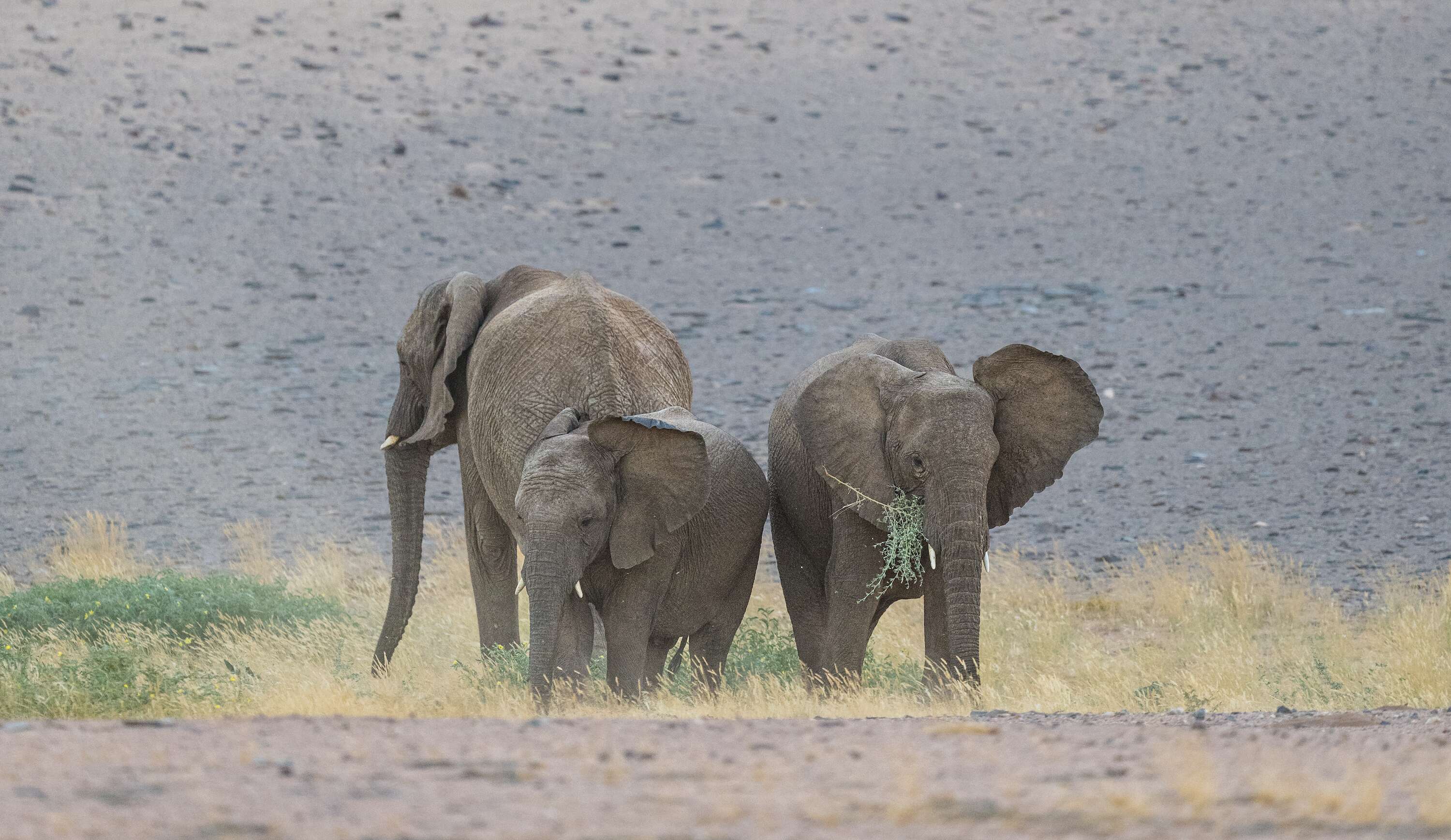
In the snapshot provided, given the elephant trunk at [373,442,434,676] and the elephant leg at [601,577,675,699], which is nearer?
the elephant leg at [601,577,675,699]

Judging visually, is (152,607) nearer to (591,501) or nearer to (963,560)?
(591,501)

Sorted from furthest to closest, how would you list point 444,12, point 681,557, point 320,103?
point 444,12, point 320,103, point 681,557

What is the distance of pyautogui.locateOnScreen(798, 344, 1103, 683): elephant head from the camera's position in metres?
9.45

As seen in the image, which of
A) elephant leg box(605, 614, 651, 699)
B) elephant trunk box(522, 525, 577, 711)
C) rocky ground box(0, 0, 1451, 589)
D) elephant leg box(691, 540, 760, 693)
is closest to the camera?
elephant trunk box(522, 525, 577, 711)

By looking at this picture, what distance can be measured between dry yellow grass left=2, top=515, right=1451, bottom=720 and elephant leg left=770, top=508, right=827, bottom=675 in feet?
0.79

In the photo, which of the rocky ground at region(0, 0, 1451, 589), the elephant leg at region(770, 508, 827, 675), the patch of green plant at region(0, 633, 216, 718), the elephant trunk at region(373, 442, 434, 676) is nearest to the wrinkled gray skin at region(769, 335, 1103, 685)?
the elephant leg at region(770, 508, 827, 675)

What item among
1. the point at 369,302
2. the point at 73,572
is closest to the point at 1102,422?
the point at 369,302

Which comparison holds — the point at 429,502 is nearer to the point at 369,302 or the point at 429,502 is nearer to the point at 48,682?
the point at 369,302

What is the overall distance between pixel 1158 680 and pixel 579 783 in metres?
6.61

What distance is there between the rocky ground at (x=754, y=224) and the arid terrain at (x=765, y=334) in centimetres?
8

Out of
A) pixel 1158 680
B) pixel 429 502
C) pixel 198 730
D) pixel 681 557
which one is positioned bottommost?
pixel 429 502

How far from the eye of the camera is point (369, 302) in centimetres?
2461

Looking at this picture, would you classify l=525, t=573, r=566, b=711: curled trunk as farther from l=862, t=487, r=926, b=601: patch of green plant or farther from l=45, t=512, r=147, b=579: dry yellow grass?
l=45, t=512, r=147, b=579: dry yellow grass

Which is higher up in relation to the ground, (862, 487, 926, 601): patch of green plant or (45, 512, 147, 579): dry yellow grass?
(862, 487, 926, 601): patch of green plant
